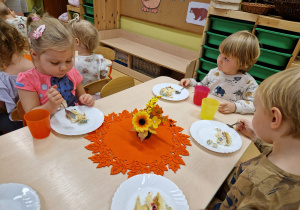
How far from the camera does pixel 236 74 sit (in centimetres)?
142

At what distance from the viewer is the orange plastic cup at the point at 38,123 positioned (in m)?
0.77

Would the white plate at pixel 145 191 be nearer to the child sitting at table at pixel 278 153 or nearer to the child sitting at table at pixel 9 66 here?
the child sitting at table at pixel 278 153

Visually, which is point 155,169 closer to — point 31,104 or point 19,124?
point 31,104

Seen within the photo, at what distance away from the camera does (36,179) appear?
65 cm

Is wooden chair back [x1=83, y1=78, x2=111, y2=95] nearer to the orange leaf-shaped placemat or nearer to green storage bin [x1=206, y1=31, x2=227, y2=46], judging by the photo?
the orange leaf-shaped placemat

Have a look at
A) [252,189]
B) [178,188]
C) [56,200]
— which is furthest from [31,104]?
[252,189]

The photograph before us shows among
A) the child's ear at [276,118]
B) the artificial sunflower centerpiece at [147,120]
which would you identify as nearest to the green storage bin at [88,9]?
the artificial sunflower centerpiece at [147,120]

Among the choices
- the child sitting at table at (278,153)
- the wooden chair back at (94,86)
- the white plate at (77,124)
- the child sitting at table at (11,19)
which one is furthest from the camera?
the child sitting at table at (11,19)

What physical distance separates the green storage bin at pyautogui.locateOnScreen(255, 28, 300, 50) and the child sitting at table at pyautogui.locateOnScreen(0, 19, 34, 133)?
2.17 meters

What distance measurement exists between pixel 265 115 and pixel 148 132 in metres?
0.47

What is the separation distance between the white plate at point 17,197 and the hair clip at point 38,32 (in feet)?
2.31

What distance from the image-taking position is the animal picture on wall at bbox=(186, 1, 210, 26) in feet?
8.56

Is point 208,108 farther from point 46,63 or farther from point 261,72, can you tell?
point 261,72

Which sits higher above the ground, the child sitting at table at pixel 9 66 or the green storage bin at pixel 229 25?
the green storage bin at pixel 229 25
